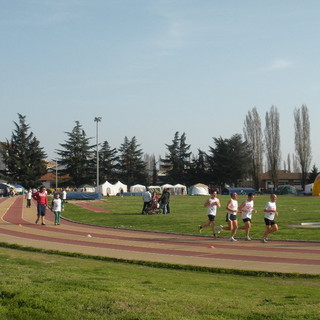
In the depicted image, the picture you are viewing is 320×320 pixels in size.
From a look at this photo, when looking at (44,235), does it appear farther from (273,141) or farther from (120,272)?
(273,141)

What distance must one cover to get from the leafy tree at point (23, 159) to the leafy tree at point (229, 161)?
32647mm

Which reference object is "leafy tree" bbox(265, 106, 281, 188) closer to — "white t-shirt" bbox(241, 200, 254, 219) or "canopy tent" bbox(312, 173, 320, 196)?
"canopy tent" bbox(312, 173, 320, 196)

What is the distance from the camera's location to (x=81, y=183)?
100 m

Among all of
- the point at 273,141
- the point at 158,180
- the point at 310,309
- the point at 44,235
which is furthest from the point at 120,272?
the point at 158,180

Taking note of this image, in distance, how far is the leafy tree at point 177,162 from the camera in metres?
107

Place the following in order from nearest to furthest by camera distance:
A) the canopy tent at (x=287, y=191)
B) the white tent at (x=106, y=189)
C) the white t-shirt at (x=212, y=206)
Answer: the white t-shirt at (x=212, y=206), the white tent at (x=106, y=189), the canopy tent at (x=287, y=191)

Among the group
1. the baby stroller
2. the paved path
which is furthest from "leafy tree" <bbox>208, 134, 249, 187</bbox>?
the paved path

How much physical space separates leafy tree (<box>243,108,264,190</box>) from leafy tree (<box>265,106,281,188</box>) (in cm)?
208

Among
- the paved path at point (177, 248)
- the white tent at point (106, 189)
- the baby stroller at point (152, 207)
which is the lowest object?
the paved path at point (177, 248)

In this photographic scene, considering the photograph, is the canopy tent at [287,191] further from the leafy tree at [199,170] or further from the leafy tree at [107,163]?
the leafy tree at [107,163]

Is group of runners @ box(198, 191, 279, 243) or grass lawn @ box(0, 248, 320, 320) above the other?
group of runners @ box(198, 191, 279, 243)

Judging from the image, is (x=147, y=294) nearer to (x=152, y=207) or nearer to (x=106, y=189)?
(x=152, y=207)

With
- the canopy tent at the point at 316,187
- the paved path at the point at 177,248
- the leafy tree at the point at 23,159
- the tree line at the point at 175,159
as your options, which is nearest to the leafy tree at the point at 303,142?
the tree line at the point at 175,159

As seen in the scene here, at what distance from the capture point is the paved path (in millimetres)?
12664
